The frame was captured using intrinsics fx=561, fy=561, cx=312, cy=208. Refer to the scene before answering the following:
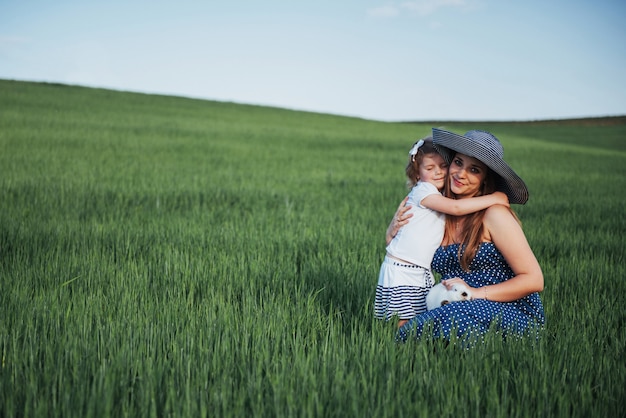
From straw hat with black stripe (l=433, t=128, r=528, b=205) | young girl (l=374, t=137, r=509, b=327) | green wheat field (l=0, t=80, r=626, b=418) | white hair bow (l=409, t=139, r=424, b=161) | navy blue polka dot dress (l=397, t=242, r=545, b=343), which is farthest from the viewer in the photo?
white hair bow (l=409, t=139, r=424, b=161)

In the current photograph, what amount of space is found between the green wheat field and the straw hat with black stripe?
692 millimetres

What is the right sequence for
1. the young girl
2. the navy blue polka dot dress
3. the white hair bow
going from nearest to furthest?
the navy blue polka dot dress < the young girl < the white hair bow

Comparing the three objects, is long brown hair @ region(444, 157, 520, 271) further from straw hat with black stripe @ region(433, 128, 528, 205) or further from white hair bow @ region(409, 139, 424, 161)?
white hair bow @ region(409, 139, 424, 161)

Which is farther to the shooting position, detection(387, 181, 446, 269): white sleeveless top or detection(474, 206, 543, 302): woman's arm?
detection(387, 181, 446, 269): white sleeveless top

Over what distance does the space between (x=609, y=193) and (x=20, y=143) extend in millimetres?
11531

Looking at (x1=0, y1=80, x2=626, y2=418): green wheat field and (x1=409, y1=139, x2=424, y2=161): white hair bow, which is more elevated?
(x1=409, y1=139, x2=424, y2=161): white hair bow

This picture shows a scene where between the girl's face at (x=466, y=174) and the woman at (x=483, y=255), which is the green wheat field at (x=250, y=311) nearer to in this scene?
the woman at (x=483, y=255)

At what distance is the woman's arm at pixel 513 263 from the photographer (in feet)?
8.23

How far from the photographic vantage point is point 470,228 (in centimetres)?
264

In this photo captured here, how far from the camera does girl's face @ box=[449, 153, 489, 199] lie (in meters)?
2.64

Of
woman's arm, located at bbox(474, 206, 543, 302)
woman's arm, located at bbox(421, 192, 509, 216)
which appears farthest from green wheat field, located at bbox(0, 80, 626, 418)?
woman's arm, located at bbox(421, 192, 509, 216)

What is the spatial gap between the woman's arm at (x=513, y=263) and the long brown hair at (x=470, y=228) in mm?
65

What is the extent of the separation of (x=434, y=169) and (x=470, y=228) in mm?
350

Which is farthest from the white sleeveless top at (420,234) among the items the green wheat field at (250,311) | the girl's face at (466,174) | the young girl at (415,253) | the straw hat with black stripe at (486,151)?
the green wheat field at (250,311)
